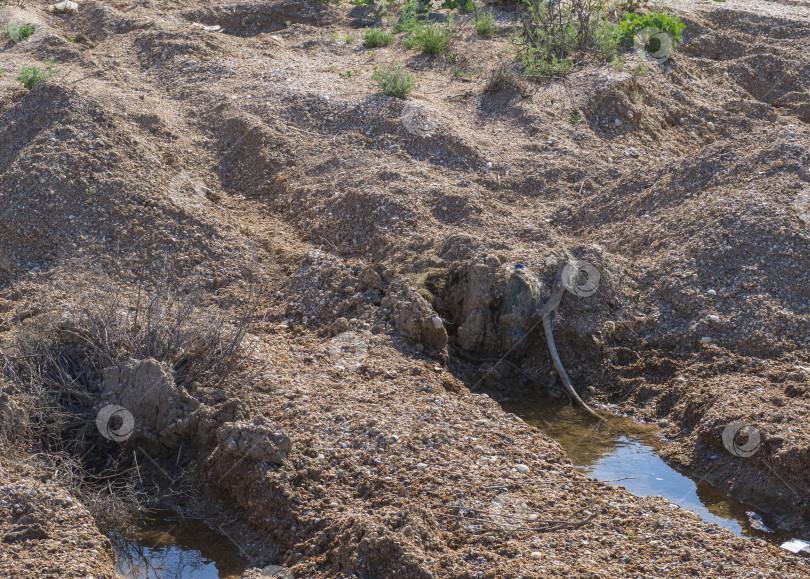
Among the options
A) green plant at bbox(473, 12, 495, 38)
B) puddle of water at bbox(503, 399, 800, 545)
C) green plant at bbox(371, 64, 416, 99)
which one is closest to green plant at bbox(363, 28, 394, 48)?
green plant at bbox(473, 12, 495, 38)

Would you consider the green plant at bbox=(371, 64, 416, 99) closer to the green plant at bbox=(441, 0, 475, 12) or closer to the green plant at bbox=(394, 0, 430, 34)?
the green plant at bbox=(394, 0, 430, 34)

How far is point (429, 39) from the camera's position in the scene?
893 cm

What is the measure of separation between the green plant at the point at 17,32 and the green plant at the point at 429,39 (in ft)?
13.8

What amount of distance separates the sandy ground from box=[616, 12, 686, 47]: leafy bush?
424 millimetres

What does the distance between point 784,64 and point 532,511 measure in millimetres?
7267

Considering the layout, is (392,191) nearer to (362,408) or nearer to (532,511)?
(362,408)

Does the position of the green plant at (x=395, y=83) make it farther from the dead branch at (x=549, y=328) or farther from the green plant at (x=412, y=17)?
the dead branch at (x=549, y=328)

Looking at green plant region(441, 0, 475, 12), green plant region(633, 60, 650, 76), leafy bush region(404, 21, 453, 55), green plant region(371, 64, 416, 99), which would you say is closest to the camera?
green plant region(371, 64, 416, 99)

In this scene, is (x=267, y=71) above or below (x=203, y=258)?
above

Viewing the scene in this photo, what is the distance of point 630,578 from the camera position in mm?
3301

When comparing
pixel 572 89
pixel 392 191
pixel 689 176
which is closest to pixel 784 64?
pixel 572 89

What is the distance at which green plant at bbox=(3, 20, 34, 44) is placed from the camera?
878cm

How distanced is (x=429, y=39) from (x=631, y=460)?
592cm

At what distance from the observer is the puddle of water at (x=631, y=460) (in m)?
4.03
